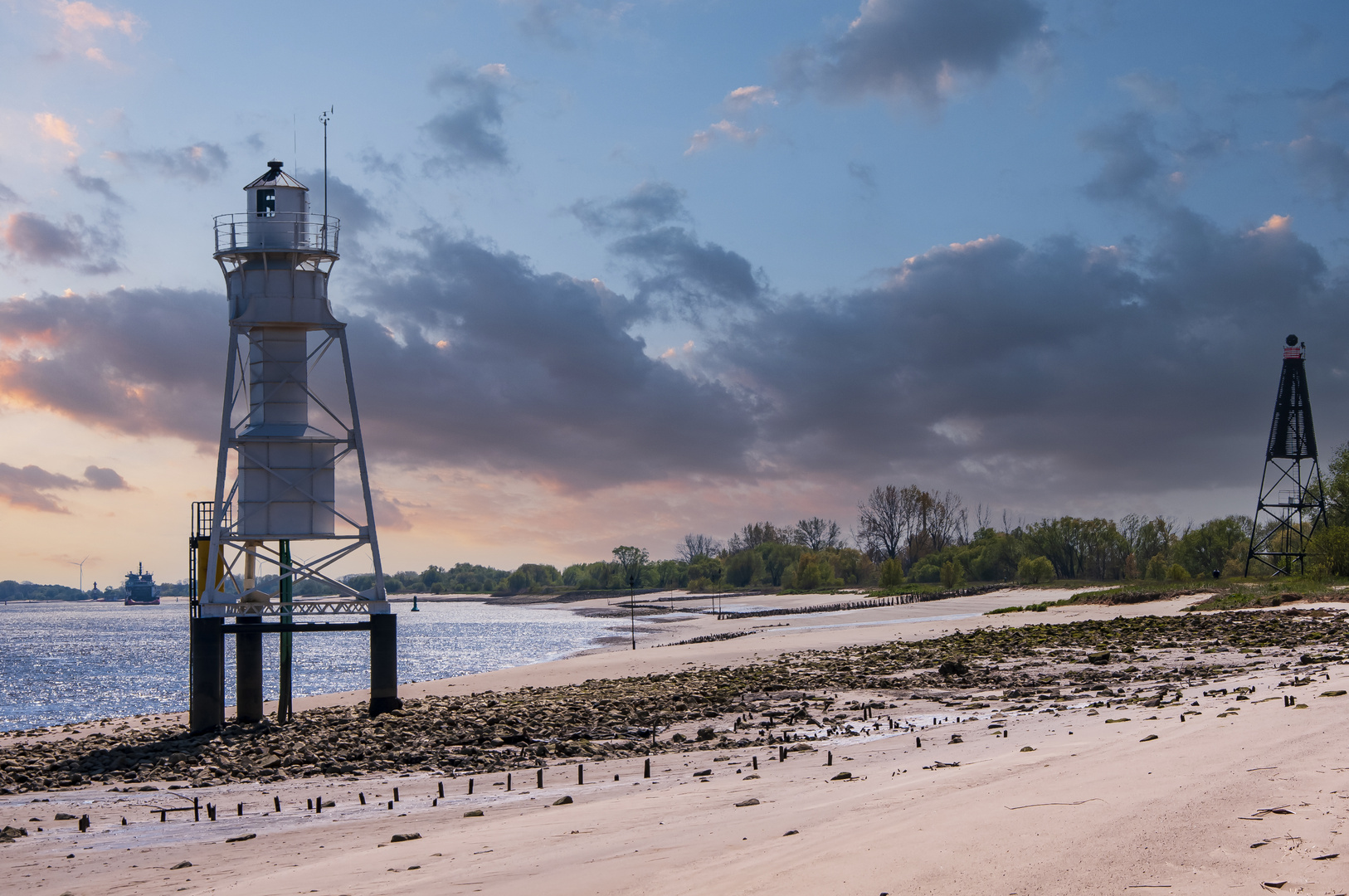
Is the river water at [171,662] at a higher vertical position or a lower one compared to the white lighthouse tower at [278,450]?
lower

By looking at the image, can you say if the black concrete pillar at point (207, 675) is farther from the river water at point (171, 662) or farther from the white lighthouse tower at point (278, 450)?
the river water at point (171, 662)

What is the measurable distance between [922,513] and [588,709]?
458 feet

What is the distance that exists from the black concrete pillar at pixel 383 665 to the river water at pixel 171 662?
16.9 m

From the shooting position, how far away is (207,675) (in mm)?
27016

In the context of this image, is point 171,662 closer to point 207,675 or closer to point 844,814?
point 207,675

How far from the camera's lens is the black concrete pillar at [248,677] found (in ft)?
94.3

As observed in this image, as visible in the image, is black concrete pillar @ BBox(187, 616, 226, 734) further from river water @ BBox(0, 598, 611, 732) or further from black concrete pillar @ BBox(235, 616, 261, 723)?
river water @ BBox(0, 598, 611, 732)

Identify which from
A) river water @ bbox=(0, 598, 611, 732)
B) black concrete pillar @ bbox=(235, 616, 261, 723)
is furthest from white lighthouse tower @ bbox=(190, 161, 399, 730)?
river water @ bbox=(0, 598, 611, 732)

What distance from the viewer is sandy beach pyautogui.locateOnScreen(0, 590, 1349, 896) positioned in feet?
25.4

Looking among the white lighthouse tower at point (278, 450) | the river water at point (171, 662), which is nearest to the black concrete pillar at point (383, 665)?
the white lighthouse tower at point (278, 450)

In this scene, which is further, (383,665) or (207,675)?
(383,665)

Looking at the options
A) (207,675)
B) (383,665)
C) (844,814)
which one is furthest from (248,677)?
(844,814)

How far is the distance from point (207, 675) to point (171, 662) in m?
57.0

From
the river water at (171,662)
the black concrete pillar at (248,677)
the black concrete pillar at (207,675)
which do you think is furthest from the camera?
the river water at (171,662)
